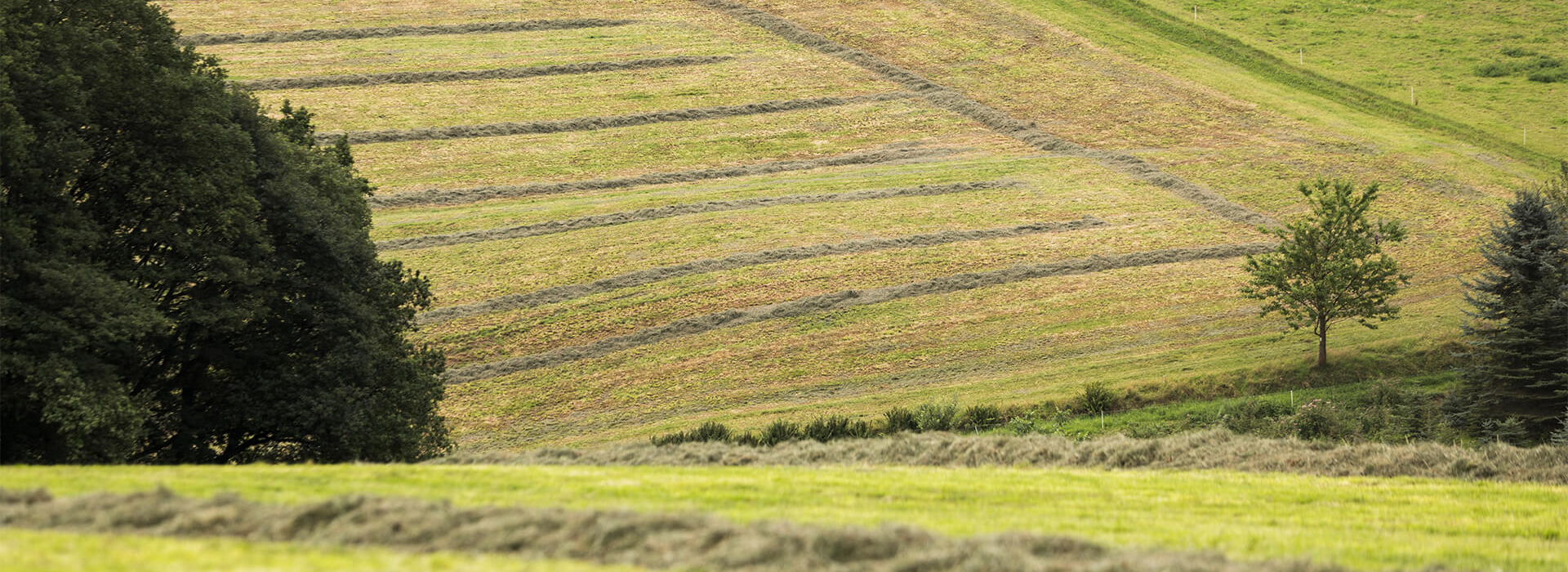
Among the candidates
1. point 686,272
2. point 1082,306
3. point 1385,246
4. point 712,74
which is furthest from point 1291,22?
point 686,272

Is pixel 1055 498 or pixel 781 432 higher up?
pixel 1055 498

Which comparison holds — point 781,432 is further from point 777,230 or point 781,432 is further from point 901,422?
point 777,230

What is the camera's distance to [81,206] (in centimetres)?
2456

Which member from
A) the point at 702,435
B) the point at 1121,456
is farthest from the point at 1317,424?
the point at 702,435

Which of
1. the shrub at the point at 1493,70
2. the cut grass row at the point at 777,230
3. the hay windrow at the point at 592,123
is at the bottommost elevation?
the cut grass row at the point at 777,230

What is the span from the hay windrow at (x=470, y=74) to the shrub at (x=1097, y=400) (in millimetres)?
41110

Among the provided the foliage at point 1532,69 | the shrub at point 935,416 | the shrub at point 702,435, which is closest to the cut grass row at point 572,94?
the shrub at point 702,435

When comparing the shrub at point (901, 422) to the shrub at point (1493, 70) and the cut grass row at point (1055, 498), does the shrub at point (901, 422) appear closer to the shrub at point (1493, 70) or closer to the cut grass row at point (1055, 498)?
the cut grass row at point (1055, 498)

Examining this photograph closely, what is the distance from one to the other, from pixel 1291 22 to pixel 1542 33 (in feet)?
55.3

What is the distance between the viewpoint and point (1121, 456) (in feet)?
69.6

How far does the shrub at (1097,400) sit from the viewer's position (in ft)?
118

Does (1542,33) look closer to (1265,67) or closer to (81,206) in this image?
(1265,67)

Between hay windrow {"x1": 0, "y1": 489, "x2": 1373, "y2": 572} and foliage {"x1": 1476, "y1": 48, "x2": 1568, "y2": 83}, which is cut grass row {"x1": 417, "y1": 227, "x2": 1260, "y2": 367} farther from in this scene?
foliage {"x1": 1476, "y1": 48, "x2": 1568, "y2": 83}

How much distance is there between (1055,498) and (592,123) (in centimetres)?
4959
